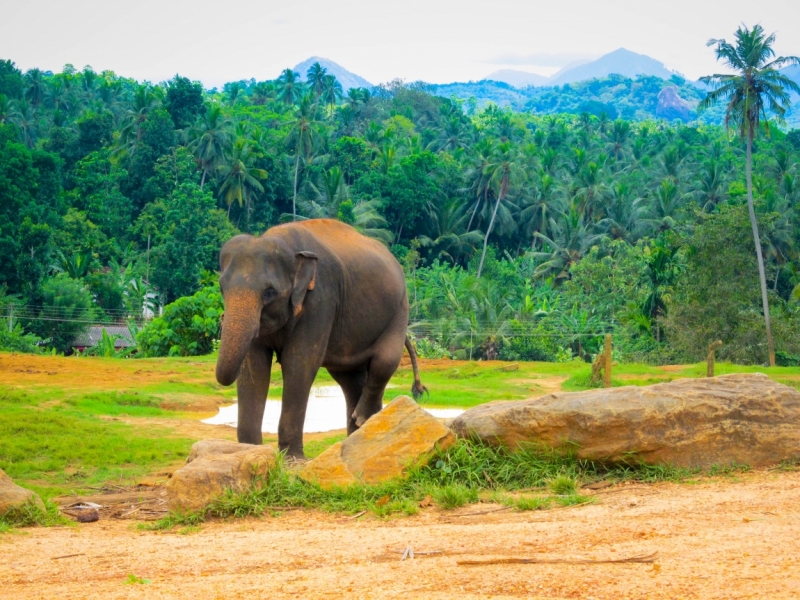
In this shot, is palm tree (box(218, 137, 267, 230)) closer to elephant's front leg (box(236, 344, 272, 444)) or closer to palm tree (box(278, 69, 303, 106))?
palm tree (box(278, 69, 303, 106))

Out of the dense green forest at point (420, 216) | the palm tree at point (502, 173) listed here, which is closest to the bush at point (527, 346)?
the dense green forest at point (420, 216)

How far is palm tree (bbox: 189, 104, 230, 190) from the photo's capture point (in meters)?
58.1

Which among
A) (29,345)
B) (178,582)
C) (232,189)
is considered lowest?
(29,345)

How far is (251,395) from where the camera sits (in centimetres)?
862

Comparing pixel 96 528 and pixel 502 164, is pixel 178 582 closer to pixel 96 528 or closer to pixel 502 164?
pixel 96 528

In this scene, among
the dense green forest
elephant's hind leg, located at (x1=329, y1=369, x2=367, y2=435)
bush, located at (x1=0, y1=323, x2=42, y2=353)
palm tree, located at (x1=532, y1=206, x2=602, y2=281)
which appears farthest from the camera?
palm tree, located at (x1=532, y1=206, x2=602, y2=281)

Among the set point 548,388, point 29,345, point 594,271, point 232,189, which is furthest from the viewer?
point 232,189

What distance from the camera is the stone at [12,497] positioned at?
6.78 m

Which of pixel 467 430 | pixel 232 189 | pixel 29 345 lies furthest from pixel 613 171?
pixel 467 430

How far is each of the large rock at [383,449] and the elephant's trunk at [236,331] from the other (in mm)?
973

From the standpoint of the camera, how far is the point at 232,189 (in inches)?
2256

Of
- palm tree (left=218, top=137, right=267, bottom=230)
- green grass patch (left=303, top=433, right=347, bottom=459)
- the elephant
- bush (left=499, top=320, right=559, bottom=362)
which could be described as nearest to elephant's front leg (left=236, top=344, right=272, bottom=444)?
the elephant

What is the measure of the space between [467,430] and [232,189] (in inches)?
2008

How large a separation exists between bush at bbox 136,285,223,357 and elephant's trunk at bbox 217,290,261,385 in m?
18.3
